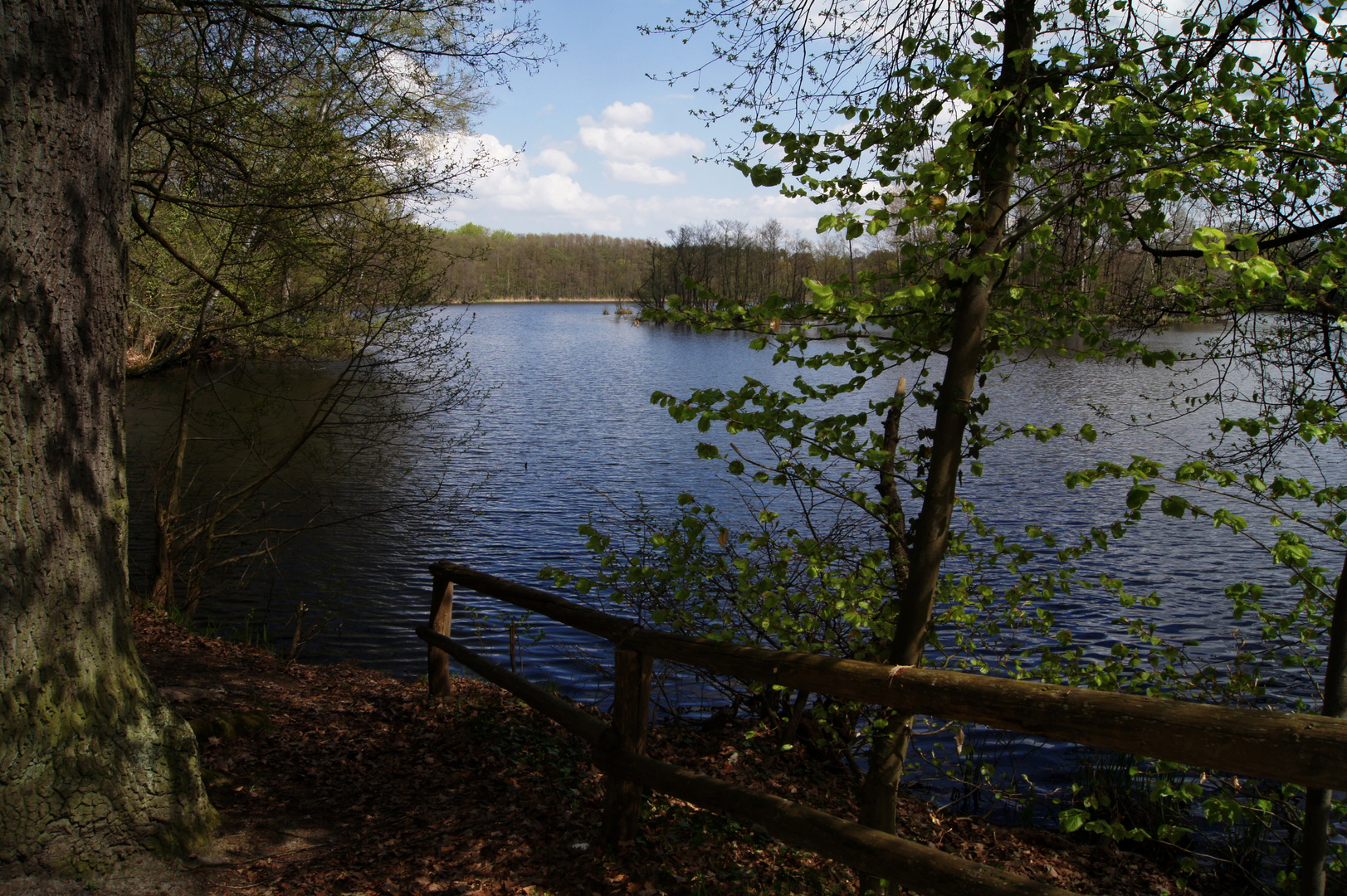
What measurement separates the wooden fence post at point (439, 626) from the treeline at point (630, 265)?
8.39 feet

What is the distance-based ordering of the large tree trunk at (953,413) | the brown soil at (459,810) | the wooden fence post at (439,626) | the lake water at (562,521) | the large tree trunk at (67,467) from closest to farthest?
the large tree trunk at (67,467), the large tree trunk at (953,413), the brown soil at (459,810), the wooden fence post at (439,626), the lake water at (562,521)

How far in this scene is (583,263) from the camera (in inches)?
5989

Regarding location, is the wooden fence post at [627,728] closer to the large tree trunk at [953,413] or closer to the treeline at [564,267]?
the large tree trunk at [953,413]

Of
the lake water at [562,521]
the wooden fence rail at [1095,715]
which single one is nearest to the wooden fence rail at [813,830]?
the wooden fence rail at [1095,715]

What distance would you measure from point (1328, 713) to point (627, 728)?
3.25m

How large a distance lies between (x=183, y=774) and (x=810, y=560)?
313cm

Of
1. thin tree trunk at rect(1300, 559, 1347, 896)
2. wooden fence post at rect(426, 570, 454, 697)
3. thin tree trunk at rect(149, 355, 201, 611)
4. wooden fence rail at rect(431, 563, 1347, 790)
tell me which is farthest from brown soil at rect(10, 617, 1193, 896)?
thin tree trunk at rect(149, 355, 201, 611)

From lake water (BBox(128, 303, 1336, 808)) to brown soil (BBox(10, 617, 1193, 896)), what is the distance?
1.81m

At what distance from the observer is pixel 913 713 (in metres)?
3.22

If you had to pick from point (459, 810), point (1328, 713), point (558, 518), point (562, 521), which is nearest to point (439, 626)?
point (459, 810)

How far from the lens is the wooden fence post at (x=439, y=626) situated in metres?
6.37

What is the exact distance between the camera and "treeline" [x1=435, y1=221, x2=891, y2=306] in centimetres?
464

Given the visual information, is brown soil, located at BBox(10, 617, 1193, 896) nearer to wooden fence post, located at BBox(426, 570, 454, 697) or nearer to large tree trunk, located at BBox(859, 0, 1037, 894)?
wooden fence post, located at BBox(426, 570, 454, 697)

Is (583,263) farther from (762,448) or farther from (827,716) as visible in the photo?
(827,716)
